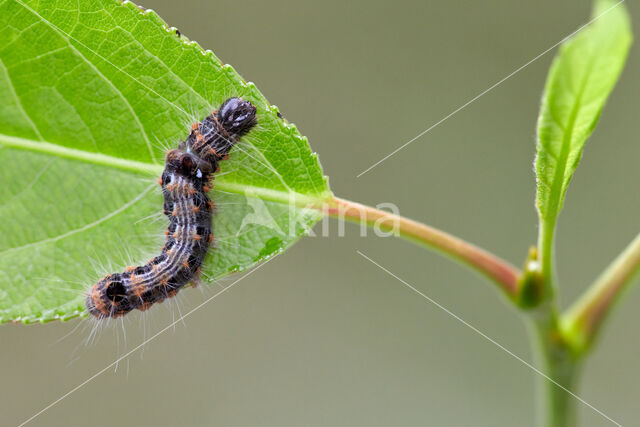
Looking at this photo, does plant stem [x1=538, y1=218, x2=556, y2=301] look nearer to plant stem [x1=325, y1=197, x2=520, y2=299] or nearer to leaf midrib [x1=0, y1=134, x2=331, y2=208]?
plant stem [x1=325, y1=197, x2=520, y2=299]

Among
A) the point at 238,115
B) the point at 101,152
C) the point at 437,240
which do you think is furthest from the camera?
the point at 238,115

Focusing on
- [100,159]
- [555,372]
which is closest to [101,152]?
[100,159]

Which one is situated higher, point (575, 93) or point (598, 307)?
point (575, 93)

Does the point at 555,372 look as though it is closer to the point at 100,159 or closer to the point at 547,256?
the point at 547,256

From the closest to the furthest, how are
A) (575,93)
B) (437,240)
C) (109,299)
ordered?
(575,93)
(437,240)
(109,299)

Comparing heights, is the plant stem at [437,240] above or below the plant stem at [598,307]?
above

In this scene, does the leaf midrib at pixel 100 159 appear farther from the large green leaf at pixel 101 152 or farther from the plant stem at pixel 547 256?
the plant stem at pixel 547 256

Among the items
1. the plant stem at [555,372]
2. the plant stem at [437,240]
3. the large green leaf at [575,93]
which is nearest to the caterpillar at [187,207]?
the plant stem at [437,240]
